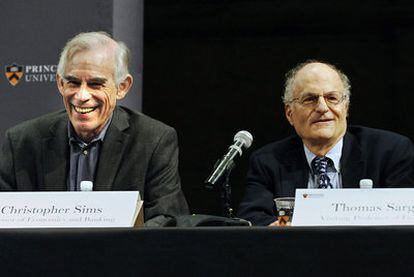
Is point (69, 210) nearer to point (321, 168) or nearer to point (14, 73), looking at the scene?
point (321, 168)

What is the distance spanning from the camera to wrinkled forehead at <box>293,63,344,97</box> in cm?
327

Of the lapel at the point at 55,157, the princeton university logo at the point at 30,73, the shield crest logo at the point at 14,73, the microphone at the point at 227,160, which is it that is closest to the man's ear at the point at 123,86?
the lapel at the point at 55,157

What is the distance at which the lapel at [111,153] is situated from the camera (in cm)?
294

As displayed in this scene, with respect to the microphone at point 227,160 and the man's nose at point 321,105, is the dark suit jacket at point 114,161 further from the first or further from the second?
the man's nose at point 321,105

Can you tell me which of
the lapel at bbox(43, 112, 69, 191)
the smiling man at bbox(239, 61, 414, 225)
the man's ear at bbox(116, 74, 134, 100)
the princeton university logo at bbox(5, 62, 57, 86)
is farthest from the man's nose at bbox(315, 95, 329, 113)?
the princeton university logo at bbox(5, 62, 57, 86)

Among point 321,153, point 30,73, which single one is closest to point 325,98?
point 321,153

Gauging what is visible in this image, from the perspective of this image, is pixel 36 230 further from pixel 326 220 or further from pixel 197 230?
pixel 326 220

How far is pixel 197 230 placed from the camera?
1.85 m

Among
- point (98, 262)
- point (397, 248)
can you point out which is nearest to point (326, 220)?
point (397, 248)

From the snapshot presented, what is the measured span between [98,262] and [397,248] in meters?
0.67

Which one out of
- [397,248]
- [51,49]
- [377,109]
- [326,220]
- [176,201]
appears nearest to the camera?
[397,248]

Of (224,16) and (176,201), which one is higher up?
(224,16)

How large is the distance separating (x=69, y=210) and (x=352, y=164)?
144 cm

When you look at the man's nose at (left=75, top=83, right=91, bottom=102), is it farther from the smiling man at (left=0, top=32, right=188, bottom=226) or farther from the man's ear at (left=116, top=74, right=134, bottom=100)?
the man's ear at (left=116, top=74, right=134, bottom=100)
